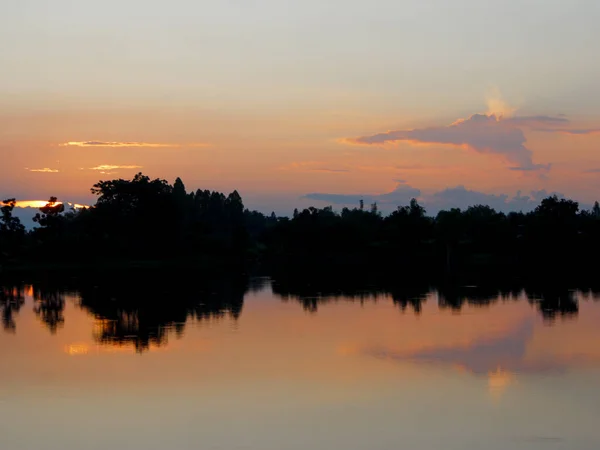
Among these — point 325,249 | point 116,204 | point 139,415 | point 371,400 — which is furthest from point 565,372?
point 325,249

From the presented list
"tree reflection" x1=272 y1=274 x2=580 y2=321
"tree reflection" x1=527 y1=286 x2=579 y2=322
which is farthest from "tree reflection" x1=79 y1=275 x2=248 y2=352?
"tree reflection" x1=527 y1=286 x2=579 y2=322

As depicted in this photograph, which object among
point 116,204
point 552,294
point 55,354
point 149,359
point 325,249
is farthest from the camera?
point 325,249

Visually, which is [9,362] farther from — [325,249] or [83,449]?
[325,249]

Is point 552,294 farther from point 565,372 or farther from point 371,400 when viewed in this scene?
point 371,400

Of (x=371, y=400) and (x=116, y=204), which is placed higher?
(x=116, y=204)

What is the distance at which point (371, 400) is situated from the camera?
17375 millimetres

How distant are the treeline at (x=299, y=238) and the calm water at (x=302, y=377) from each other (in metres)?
43.5

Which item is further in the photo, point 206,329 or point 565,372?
point 206,329

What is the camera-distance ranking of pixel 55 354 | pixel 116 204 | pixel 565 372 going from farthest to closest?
pixel 116 204 < pixel 55 354 < pixel 565 372

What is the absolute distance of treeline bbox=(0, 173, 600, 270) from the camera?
267ft

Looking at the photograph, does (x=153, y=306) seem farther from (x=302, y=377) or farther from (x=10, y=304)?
(x=302, y=377)

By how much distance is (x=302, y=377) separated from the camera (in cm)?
→ 1998

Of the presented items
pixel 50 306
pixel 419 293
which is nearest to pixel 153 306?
pixel 50 306

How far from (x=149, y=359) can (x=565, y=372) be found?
1142 centimetres
